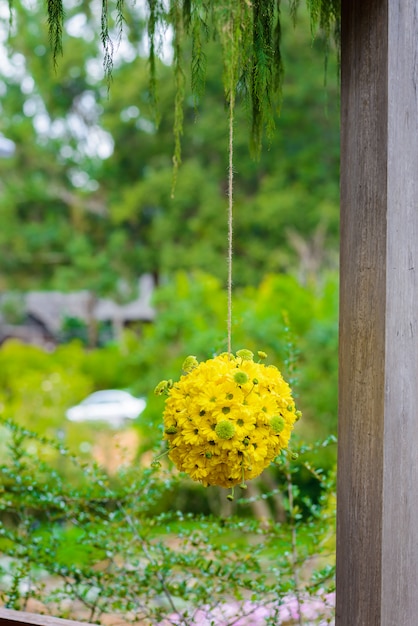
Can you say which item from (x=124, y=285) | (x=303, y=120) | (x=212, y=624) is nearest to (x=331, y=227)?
(x=303, y=120)

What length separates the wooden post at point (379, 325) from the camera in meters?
1.15

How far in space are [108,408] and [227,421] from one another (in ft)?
24.3

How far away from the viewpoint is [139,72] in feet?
38.4

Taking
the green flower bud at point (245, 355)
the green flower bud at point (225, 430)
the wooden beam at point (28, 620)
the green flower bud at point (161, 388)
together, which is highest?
the green flower bud at point (245, 355)

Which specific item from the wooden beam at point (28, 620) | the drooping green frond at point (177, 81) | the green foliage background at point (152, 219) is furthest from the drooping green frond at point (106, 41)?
the green foliage background at point (152, 219)

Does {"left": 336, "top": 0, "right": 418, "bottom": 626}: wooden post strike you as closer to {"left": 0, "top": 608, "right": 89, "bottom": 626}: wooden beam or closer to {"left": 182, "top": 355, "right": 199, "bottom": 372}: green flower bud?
{"left": 182, "top": 355, "right": 199, "bottom": 372}: green flower bud

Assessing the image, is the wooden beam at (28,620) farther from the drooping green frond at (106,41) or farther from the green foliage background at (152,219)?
the green foliage background at (152,219)

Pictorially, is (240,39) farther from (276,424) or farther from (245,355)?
(276,424)

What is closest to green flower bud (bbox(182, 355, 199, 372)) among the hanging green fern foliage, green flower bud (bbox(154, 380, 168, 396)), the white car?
green flower bud (bbox(154, 380, 168, 396))

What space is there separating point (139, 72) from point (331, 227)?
3.95 m

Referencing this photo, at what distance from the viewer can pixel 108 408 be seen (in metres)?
8.38

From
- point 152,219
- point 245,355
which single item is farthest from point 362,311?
point 152,219

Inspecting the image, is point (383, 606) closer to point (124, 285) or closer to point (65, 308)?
point (124, 285)

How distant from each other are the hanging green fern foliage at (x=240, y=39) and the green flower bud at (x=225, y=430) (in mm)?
537
